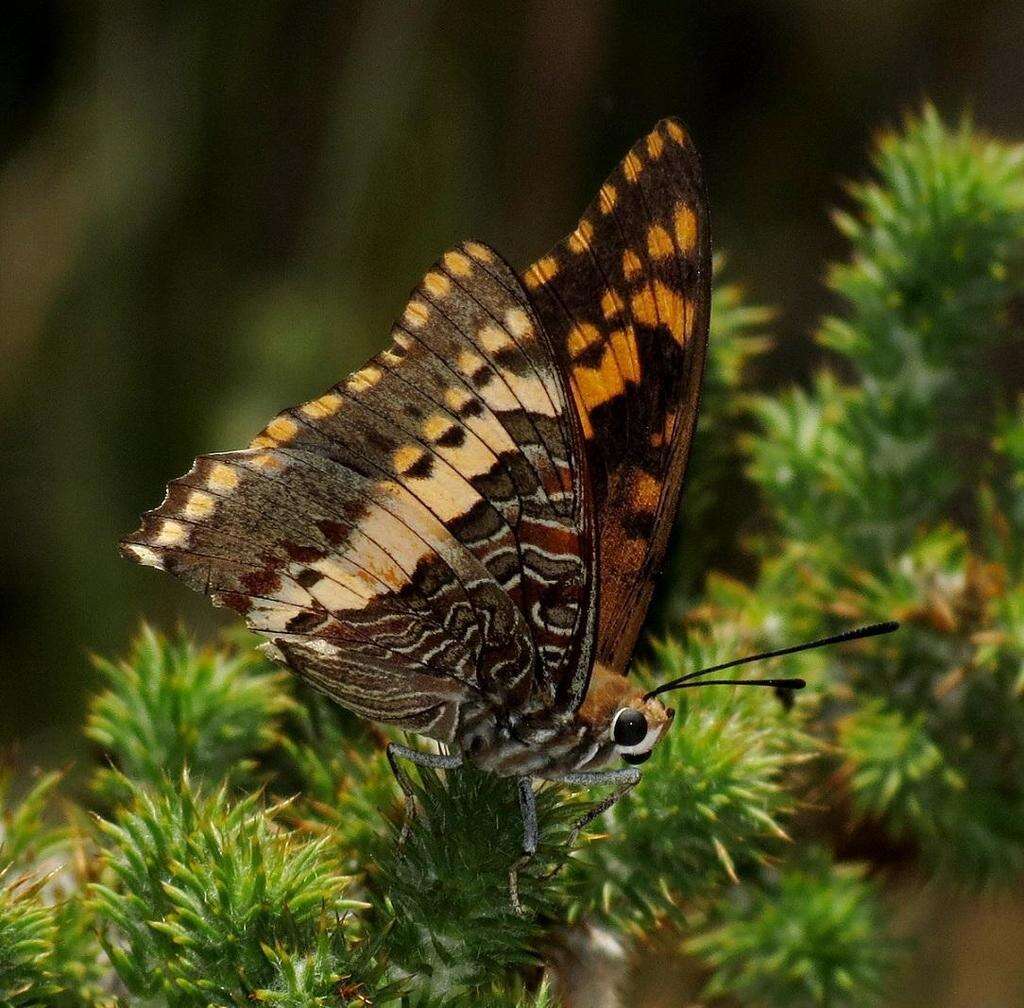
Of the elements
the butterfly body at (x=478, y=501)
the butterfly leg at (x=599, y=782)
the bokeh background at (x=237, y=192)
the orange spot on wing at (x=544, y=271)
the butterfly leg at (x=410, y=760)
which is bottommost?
the butterfly leg at (x=599, y=782)

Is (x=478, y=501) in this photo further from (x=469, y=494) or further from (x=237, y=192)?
(x=237, y=192)

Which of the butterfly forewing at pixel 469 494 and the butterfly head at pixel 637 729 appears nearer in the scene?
the butterfly head at pixel 637 729

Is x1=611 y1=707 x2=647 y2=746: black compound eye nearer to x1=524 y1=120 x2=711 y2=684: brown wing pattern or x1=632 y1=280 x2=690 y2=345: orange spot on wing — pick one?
x1=524 y1=120 x2=711 y2=684: brown wing pattern

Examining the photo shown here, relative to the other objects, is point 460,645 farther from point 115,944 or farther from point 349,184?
point 349,184

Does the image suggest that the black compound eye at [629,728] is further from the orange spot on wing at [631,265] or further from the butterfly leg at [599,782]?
the orange spot on wing at [631,265]

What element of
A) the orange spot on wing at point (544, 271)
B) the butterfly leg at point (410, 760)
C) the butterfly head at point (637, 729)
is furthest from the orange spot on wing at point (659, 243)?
the butterfly leg at point (410, 760)

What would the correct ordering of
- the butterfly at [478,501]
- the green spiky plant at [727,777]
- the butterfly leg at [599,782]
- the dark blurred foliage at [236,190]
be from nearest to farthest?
the green spiky plant at [727,777]
the butterfly leg at [599,782]
the butterfly at [478,501]
the dark blurred foliage at [236,190]

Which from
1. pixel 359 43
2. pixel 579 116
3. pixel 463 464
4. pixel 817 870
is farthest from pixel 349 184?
pixel 817 870

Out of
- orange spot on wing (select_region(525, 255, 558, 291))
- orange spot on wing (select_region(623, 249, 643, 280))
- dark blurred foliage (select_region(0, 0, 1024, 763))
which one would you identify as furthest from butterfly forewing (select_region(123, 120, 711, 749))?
dark blurred foliage (select_region(0, 0, 1024, 763))

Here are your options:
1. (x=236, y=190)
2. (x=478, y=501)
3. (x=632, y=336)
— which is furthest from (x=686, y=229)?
(x=236, y=190)
